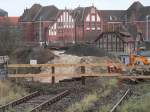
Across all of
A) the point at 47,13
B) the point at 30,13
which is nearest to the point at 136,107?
the point at 47,13

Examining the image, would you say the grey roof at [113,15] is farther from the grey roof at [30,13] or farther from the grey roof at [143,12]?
the grey roof at [30,13]

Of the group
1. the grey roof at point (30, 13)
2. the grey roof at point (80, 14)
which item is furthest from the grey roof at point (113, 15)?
the grey roof at point (30, 13)

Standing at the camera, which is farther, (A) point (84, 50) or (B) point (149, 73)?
(A) point (84, 50)

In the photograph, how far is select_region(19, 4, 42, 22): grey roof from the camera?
339 feet

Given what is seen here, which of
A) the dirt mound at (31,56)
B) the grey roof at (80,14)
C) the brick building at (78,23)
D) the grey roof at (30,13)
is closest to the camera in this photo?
the dirt mound at (31,56)

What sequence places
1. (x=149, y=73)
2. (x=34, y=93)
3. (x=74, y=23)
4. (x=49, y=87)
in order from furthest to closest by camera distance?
1. (x=74, y=23)
2. (x=149, y=73)
3. (x=49, y=87)
4. (x=34, y=93)

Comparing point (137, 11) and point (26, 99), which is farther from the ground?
point (137, 11)

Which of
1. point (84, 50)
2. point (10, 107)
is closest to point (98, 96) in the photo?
point (10, 107)

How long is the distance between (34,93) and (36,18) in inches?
3184

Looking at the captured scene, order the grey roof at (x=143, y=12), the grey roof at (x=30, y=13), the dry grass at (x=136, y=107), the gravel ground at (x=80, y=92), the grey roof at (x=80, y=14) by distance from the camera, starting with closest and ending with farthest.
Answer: the dry grass at (x=136, y=107), the gravel ground at (x=80, y=92), the grey roof at (x=80, y=14), the grey roof at (x=30, y=13), the grey roof at (x=143, y=12)

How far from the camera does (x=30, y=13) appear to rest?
104500mm

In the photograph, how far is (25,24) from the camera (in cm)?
10375

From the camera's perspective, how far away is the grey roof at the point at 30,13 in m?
103

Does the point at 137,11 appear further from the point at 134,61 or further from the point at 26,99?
the point at 26,99
